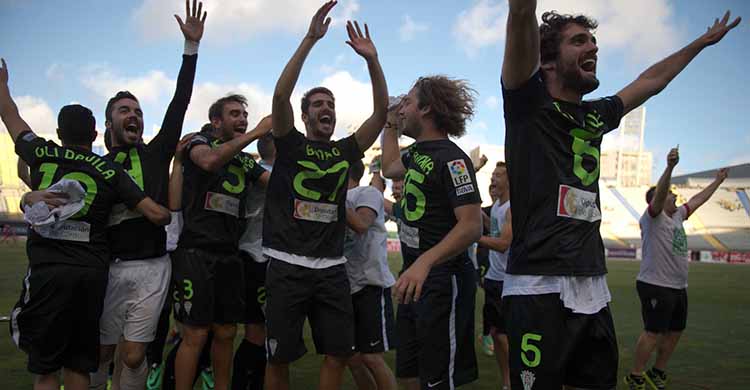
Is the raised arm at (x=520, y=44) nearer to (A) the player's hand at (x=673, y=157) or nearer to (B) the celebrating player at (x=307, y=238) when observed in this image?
(B) the celebrating player at (x=307, y=238)

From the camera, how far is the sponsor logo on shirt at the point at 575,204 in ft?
8.54

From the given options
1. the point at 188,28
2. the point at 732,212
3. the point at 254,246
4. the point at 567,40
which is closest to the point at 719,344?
the point at 254,246

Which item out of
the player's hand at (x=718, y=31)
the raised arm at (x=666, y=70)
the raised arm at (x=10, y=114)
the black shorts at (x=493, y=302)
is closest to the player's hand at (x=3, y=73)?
the raised arm at (x=10, y=114)

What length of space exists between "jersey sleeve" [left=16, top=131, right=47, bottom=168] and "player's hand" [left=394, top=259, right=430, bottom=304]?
9.17ft

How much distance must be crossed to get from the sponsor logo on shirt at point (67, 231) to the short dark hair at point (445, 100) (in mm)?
2412

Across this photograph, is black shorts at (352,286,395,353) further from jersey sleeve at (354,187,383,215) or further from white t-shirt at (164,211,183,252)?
white t-shirt at (164,211,183,252)

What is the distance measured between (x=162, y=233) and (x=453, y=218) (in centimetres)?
229

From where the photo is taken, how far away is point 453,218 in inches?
146

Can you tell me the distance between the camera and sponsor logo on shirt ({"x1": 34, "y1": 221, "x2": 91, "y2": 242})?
12.3 ft

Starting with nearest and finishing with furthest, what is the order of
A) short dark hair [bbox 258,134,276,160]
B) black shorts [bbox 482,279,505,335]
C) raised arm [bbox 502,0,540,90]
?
1. raised arm [bbox 502,0,540,90]
2. short dark hair [bbox 258,134,276,160]
3. black shorts [bbox 482,279,505,335]

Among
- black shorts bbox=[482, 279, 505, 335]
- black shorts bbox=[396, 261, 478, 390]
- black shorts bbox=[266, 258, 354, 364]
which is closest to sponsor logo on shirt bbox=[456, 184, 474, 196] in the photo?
black shorts bbox=[396, 261, 478, 390]

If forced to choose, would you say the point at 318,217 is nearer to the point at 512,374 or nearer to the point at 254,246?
the point at 254,246

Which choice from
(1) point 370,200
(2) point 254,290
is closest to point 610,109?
(1) point 370,200

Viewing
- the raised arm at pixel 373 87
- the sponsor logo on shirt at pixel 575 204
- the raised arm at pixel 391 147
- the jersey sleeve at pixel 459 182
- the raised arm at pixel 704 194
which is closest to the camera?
the sponsor logo on shirt at pixel 575 204
